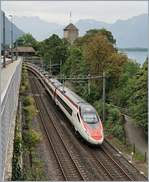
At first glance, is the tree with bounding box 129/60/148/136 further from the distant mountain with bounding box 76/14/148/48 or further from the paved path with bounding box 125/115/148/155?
the distant mountain with bounding box 76/14/148/48

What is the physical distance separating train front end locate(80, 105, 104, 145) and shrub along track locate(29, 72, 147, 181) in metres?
0.46

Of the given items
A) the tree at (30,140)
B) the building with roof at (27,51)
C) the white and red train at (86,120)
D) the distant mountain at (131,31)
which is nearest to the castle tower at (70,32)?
the building with roof at (27,51)

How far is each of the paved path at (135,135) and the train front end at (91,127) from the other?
296 cm

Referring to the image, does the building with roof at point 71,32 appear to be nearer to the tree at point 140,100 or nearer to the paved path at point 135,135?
the tree at point 140,100

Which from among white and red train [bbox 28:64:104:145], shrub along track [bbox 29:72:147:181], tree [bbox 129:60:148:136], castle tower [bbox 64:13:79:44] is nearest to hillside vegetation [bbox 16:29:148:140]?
tree [bbox 129:60:148:136]

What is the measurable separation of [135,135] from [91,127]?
5255 millimetres

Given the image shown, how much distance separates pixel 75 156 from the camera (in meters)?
15.3

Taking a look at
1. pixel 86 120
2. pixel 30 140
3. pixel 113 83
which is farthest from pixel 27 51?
pixel 30 140

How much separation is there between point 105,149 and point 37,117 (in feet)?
22.8

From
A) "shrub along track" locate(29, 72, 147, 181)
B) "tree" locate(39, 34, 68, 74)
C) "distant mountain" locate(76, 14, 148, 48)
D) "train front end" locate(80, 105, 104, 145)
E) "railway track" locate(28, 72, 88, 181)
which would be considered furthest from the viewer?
"distant mountain" locate(76, 14, 148, 48)

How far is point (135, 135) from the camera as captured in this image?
21.5 metres

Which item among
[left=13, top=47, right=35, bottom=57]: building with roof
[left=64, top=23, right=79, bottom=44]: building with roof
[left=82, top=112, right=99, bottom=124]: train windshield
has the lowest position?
[left=82, top=112, right=99, bottom=124]: train windshield

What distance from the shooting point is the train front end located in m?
16.5

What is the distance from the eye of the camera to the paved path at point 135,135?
1979 cm
